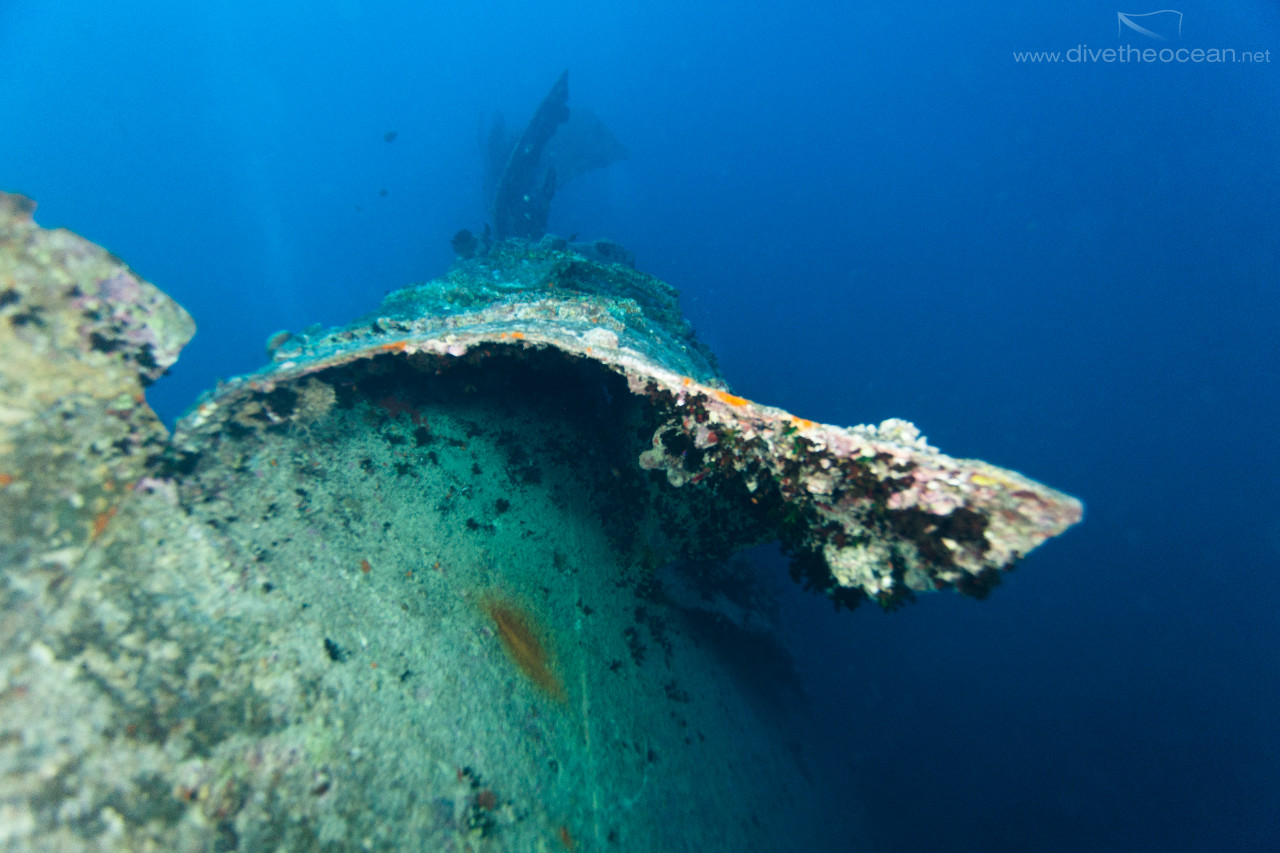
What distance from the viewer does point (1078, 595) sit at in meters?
21.8

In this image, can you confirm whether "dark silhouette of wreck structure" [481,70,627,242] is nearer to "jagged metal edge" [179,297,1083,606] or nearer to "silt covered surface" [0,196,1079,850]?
"silt covered surface" [0,196,1079,850]

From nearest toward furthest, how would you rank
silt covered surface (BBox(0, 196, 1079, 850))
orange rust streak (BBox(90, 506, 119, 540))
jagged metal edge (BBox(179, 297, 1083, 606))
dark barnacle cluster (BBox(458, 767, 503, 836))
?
jagged metal edge (BBox(179, 297, 1083, 606)) < silt covered surface (BBox(0, 196, 1079, 850)) < orange rust streak (BBox(90, 506, 119, 540)) < dark barnacle cluster (BBox(458, 767, 503, 836))

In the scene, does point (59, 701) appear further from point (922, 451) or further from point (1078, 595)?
point (1078, 595)

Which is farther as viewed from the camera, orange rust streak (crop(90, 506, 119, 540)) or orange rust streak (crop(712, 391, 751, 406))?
orange rust streak (crop(712, 391, 751, 406))

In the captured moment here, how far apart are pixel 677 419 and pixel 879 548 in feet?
4.51

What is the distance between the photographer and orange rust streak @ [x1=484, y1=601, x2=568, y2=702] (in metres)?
3.40

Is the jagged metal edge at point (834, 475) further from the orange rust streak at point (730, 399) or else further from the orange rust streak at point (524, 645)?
the orange rust streak at point (524, 645)

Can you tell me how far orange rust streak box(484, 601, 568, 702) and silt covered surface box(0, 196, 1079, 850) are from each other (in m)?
0.03

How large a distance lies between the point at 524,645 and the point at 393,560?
1167 mm

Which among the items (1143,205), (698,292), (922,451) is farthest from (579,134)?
(1143,205)

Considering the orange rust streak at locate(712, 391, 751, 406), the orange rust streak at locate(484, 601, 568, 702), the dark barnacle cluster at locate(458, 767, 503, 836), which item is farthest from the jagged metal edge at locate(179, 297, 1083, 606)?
the dark barnacle cluster at locate(458, 767, 503, 836)

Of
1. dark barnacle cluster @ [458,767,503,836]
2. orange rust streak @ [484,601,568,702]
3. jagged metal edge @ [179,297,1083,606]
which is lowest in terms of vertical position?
dark barnacle cluster @ [458,767,503,836]

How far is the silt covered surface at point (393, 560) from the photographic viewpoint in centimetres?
209

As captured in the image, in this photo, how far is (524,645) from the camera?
3.51 metres
